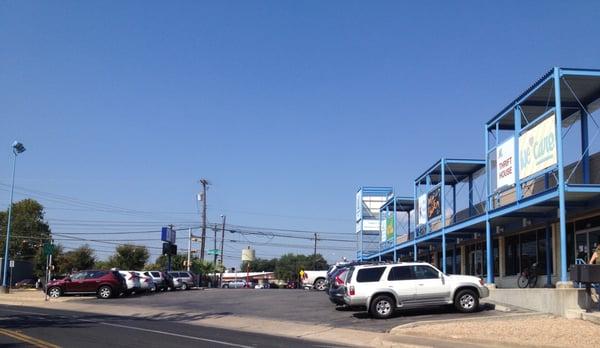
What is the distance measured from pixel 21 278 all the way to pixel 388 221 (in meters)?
53.0

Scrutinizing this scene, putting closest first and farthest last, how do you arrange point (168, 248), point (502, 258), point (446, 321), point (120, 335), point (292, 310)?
point (120, 335) < point (446, 321) < point (292, 310) < point (502, 258) < point (168, 248)

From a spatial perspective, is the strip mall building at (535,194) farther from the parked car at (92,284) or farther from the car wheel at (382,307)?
the parked car at (92,284)

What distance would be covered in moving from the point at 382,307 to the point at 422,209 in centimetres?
1947

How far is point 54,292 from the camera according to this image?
3594 cm

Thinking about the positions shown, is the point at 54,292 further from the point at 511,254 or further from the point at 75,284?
the point at 511,254

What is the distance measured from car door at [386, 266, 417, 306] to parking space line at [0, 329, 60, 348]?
11151mm

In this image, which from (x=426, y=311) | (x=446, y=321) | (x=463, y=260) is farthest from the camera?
(x=463, y=260)

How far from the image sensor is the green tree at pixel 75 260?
263ft

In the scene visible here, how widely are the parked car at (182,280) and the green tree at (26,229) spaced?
52.7 metres

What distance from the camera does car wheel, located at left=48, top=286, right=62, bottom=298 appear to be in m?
35.8

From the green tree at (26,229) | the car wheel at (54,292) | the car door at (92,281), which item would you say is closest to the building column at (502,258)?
the car door at (92,281)

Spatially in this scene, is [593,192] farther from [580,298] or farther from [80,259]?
[80,259]

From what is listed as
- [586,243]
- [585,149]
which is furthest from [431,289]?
[585,149]

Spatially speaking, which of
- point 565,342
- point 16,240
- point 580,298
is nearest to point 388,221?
point 580,298
